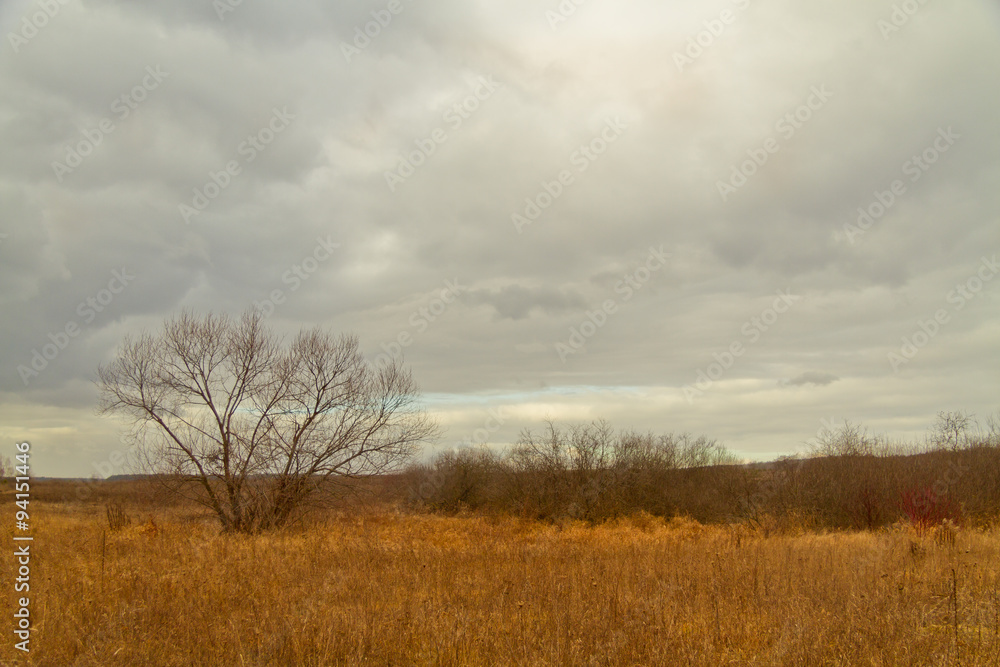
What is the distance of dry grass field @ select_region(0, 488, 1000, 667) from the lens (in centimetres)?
585

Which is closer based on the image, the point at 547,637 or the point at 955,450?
the point at 547,637

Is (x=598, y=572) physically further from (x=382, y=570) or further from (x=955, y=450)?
(x=955, y=450)

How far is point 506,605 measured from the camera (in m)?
7.77

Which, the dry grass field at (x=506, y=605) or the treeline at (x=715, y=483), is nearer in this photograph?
the dry grass field at (x=506, y=605)

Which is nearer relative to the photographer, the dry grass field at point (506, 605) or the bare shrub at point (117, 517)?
the dry grass field at point (506, 605)

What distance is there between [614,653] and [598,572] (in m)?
4.46

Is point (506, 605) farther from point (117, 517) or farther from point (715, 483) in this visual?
point (715, 483)

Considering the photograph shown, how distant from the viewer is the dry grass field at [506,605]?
19.2ft

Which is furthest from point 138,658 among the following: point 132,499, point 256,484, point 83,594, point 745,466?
point 745,466

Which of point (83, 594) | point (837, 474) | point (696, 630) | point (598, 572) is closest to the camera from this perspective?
point (696, 630)

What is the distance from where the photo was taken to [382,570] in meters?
10.4

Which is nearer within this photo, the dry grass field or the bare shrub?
the dry grass field

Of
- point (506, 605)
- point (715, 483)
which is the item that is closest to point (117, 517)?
point (506, 605)

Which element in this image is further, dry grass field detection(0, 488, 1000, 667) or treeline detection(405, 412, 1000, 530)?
treeline detection(405, 412, 1000, 530)
